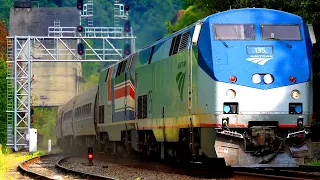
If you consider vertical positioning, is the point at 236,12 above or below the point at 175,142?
above

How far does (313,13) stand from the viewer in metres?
27.2

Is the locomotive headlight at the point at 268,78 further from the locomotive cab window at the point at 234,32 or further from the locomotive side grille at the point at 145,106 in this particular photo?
the locomotive side grille at the point at 145,106

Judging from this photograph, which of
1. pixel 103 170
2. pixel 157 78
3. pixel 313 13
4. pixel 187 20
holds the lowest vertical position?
pixel 103 170

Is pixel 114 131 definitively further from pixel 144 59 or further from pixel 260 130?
pixel 260 130

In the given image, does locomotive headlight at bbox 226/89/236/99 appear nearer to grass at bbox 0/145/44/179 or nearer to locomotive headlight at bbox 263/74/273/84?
locomotive headlight at bbox 263/74/273/84

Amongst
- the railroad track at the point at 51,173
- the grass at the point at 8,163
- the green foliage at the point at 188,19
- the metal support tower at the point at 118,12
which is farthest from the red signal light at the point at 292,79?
the green foliage at the point at 188,19

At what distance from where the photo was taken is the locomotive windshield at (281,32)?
62.1 feet

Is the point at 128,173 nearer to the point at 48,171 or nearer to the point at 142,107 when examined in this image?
the point at 142,107

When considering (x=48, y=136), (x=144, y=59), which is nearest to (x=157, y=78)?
(x=144, y=59)

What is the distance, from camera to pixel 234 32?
18.9 m

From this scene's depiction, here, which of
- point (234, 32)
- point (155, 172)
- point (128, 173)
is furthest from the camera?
point (128, 173)

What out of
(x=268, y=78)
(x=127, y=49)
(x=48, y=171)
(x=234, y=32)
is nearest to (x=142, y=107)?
(x=48, y=171)

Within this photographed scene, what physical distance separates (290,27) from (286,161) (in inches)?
128

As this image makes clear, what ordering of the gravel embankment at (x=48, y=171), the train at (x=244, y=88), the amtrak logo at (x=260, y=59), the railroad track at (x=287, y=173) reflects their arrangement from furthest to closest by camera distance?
the gravel embankment at (x=48, y=171) < the railroad track at (x=287, y=173) < the amtrak logo at (x=260, y=59) < the train at (x=244, y=88)
